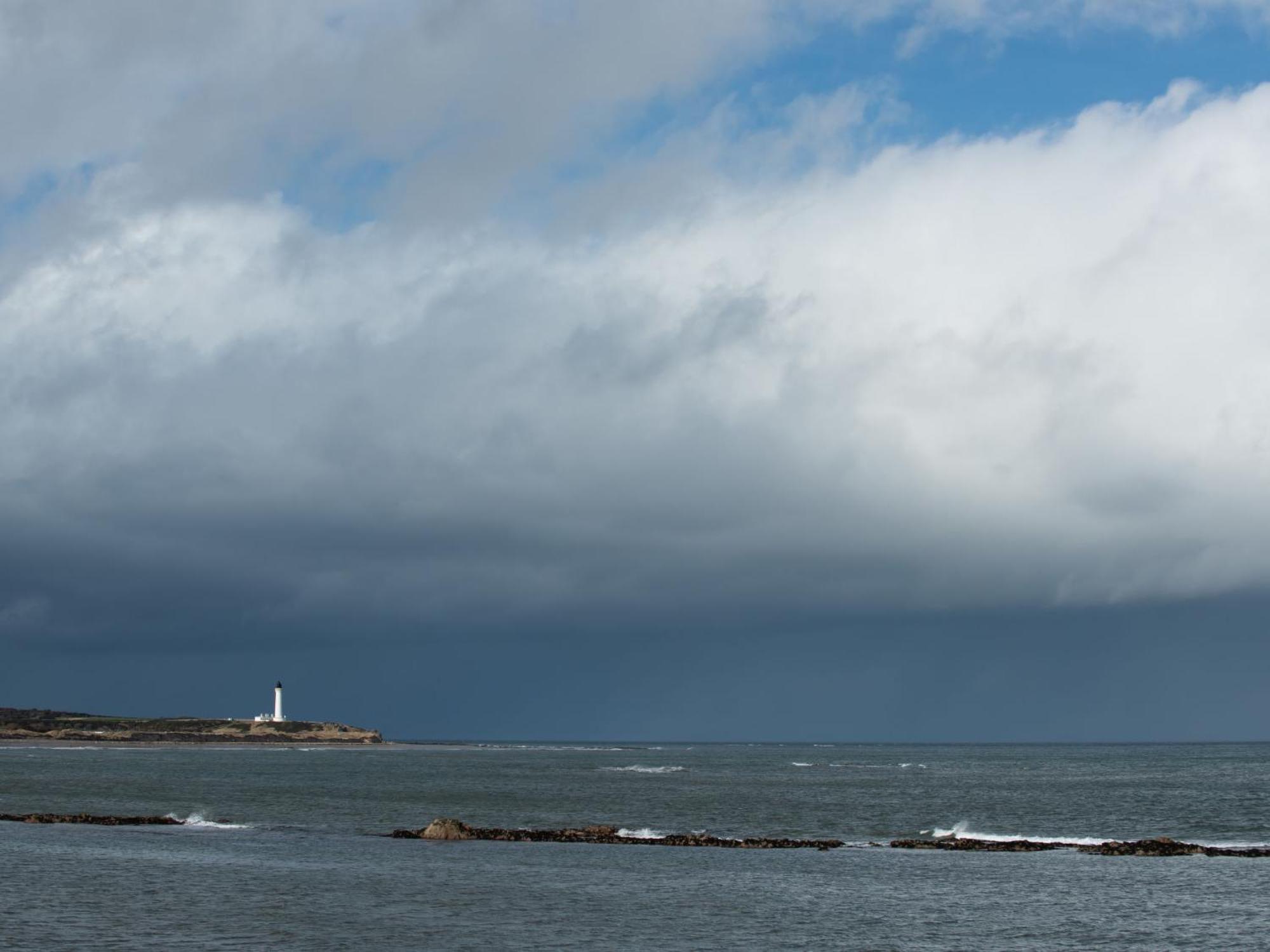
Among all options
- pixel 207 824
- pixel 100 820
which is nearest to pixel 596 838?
pixel 207 824

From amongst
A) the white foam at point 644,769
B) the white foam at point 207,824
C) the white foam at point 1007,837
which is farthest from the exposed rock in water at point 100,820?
the white foam at point 644,769

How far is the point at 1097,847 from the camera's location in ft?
187

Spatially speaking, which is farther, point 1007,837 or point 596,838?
point 1007,837

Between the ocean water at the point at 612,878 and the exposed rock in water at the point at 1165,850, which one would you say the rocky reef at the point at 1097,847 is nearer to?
the exposed rock in water at the point at 1165,850

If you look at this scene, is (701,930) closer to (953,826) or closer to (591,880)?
(591,880)

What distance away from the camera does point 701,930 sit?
35.9 metres

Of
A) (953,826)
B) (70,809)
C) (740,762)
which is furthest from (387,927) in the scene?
(740,762)

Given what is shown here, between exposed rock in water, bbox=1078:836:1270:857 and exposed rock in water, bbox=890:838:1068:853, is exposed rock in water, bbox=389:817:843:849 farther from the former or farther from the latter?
exposed rock in water, bbox=1078:836:1270:857

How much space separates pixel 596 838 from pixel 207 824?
22.5m

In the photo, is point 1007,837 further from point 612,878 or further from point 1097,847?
point 612,878

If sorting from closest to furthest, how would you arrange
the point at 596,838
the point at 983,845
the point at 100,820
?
the point at 983,845, the point at 596,838, the point at 100,820

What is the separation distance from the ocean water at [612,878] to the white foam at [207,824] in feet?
1.28

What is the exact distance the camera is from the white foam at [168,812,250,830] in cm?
6588

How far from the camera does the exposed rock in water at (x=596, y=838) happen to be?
58531mm
